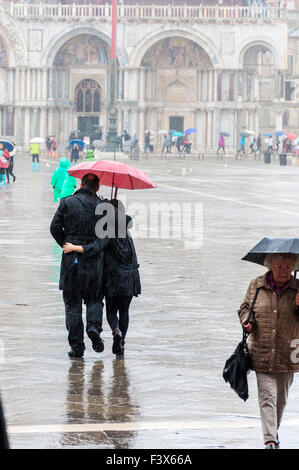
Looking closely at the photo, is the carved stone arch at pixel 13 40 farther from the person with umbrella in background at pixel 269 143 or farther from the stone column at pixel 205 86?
the person with umbrella in background at pixel 269 143

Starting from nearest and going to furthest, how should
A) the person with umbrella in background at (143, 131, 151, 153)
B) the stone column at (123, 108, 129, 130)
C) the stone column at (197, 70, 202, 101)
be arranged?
1. the person with umbrella in background at (143, 131, 151, 153)
2. the stone column at (123, 108, 129, 130)
3. the stone column at (197, 70, 202, 101)

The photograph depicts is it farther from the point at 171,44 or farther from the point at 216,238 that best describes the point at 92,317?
the point at 171,44

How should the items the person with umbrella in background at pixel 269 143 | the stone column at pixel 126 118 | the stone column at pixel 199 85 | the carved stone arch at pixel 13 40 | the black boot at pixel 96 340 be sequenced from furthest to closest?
the stone column at pixel 199 85 < the carved stone arch at pixel 13 40 < the stone column at pixel 126 118 < the person with umbrella in background at pixel 269 143 < the black boot at pixel 96 340

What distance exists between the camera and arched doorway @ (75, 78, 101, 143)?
238ft

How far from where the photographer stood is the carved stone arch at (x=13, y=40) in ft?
233

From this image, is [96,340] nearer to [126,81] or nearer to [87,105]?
[126,81]

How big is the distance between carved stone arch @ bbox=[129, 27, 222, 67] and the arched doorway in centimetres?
352

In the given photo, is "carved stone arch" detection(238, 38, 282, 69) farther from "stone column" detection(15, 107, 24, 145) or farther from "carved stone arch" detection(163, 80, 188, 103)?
"stone column" detection(15, 107, 24, 145)

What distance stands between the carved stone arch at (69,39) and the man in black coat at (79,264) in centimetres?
6185

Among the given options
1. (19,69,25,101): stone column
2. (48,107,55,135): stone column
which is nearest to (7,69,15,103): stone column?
(19,69,25,101): stone column

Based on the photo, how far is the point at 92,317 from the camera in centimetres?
940

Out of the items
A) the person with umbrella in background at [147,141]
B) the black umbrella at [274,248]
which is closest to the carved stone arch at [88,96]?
the person with umbrella in background at [147,141]

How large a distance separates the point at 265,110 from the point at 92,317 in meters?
75.6
